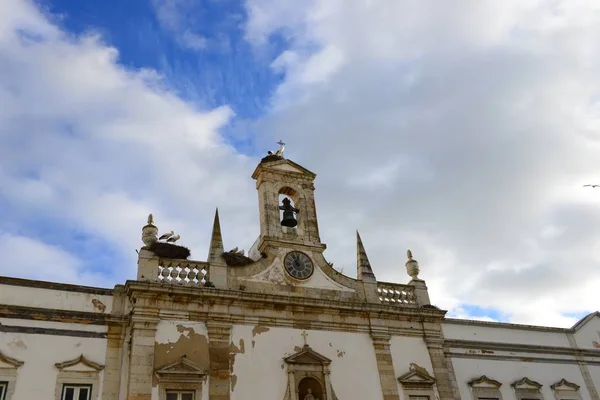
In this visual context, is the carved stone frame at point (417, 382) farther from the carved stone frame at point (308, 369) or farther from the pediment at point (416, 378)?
the carved stone frame at point (308, 369)

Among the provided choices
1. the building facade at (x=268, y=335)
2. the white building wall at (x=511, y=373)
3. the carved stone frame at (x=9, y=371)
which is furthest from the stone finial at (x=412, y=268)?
the carved stone frame at (x=9, y=371)

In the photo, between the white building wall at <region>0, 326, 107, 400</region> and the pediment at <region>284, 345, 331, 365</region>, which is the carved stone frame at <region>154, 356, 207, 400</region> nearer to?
the white building wall at <region>0, 326, 107, 400</region>

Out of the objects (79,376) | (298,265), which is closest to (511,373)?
(298,265)

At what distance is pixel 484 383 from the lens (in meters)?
16.0

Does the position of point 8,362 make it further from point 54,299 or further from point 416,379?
point 416,379

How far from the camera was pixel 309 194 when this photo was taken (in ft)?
54.8

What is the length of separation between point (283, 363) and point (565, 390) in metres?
9.87

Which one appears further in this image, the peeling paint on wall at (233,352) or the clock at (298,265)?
the clock at (298,265)

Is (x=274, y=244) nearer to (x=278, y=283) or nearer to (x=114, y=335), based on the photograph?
(x=278, y=283)

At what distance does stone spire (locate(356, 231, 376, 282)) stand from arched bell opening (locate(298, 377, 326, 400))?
348 centimetres

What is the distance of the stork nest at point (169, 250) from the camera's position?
13.5 m

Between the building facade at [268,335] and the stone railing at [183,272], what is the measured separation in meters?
0.03

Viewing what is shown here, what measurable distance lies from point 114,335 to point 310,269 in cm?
538

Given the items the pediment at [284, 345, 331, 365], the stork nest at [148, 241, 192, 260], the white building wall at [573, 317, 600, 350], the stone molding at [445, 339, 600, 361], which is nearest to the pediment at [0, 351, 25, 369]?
the stork nest at [148, 241, 192, 260]
